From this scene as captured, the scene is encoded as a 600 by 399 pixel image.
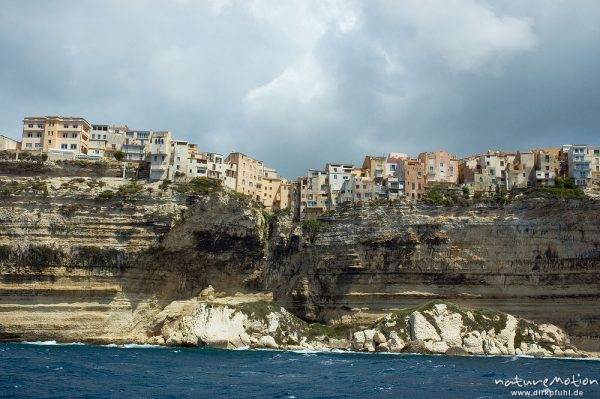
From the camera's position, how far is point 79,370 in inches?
1368

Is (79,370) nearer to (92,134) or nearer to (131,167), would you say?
(131,167)

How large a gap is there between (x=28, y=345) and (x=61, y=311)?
5.09 meters

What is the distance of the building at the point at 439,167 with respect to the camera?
238 ft

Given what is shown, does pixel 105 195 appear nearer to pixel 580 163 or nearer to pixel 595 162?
pixel 580 163

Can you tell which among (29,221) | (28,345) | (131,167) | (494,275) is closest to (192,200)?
(131,167)

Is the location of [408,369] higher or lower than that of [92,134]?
lower

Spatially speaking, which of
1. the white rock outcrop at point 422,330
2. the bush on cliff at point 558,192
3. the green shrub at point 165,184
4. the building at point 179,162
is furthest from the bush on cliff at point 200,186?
the bush on cliff at point 558,192

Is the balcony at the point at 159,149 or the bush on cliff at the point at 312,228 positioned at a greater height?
the balcony at the point at 159,149

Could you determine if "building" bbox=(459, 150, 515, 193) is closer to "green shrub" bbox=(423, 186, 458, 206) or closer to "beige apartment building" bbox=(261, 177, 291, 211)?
"green shrub" bbox=(423, 186, 458, 206)

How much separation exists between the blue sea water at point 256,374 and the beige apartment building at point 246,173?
85.7 feet

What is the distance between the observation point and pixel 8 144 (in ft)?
220

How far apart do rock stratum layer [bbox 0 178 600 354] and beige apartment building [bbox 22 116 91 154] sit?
864 centimetres

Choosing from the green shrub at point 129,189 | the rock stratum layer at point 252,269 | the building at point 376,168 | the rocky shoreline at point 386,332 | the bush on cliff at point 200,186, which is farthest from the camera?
the building at point 376,168

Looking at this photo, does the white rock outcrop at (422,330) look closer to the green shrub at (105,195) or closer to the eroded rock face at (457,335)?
the eroded rock face at (457,335)
